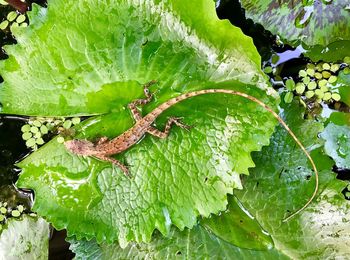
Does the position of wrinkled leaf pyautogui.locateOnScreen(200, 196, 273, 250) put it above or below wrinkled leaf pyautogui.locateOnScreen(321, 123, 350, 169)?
below

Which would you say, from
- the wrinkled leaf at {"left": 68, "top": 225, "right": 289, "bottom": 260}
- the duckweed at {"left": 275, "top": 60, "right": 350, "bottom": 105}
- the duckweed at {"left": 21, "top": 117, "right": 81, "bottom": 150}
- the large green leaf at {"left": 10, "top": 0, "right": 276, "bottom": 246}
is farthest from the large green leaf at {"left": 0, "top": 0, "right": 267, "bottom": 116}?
the wrinkled leaf at {"left": 68, "top": 225, "right": 289, "bottom": 260}

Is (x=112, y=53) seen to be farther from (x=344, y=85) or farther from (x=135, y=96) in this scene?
(x=344, y=85)

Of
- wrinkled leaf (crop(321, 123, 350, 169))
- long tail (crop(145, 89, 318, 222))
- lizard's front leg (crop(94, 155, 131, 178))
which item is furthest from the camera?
wrinkled leaf (crop(321, 123, 350, 169))

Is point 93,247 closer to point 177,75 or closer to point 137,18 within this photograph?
point 177,75

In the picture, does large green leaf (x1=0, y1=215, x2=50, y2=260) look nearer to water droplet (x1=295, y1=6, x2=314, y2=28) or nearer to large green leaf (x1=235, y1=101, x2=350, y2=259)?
large green leaf (x1=235, y1=101, x2=350, y2=259)

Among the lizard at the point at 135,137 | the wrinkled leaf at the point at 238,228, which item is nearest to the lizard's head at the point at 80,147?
the lizard at the point at 135,137

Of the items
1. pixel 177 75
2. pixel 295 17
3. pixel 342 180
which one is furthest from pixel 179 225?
pixel 295 17
